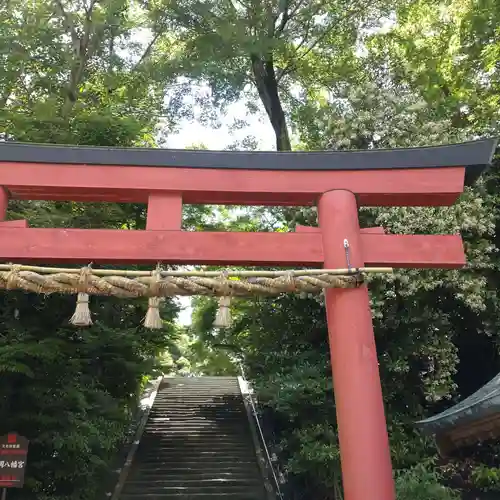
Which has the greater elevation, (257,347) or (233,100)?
(233,100)

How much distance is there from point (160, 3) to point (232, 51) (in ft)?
9.40

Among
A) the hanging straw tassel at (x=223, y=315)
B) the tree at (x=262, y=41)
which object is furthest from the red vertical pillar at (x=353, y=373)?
the tree at (x=262, y=41)

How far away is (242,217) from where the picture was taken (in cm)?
1327

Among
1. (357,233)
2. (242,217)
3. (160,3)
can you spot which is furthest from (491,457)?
(160,3)

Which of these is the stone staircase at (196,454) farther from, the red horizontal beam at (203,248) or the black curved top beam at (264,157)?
the black curved top beam at (264,157)

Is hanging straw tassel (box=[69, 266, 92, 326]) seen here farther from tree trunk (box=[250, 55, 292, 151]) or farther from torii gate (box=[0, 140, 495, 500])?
tree trunk (box=[250, 55, 292, 151])

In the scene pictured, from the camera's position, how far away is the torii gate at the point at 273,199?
16.0 ft

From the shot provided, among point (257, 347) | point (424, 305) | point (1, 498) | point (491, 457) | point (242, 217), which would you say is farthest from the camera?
point (242, 217)

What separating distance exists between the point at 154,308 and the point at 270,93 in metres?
12.5

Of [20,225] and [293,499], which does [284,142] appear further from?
[20,225]

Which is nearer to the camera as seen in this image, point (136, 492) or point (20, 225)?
point (20, 225)

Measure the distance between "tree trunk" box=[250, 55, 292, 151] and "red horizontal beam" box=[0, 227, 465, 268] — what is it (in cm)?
1049

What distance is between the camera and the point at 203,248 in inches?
196

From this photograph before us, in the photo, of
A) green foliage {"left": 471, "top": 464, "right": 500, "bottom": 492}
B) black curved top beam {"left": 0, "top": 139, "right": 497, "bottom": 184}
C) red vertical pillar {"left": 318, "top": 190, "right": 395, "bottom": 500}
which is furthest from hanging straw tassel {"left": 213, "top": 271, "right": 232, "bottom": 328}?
green foliage {"left": 471, "top": 464, "right": 500, "bottom": 492}
